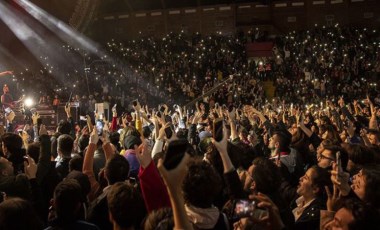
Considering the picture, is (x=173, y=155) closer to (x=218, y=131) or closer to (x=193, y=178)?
(x=193, y=178)

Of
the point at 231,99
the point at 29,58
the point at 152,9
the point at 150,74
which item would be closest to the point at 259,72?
the point at 231,99

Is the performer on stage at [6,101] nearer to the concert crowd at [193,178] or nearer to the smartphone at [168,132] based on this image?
the concert crowd at [193,178]

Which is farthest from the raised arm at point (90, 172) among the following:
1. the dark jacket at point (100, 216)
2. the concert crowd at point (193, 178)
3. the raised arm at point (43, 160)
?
the dark jacket at point (100, 216)

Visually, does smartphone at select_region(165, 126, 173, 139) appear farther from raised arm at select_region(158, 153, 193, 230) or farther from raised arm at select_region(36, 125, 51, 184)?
raised arm at select_region(158, 153, 193, 230)

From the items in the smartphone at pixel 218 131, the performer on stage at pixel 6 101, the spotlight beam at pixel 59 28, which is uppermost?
the spotlight beam at pixel 59 28

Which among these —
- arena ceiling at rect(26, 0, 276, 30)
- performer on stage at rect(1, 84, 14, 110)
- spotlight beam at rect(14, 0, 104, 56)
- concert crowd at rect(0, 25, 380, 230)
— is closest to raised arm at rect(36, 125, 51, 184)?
concert crowd at rect(0, 25, 380, 230)


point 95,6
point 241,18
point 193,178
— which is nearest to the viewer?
point 193,178

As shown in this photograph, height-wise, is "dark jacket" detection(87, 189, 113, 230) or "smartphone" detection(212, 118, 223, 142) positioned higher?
"smartphone" detection(212, 118, 223, 142)

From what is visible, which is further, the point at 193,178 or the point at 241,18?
the point at 241,18

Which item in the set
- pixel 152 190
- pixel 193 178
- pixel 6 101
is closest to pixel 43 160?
pixel 152 190

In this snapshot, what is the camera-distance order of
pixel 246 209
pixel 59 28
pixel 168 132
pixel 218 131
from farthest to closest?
1. pixel 59 28
2. pixel 168 132
3. pixel 218 131
4. pixel 246 209

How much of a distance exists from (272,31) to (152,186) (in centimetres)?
2834

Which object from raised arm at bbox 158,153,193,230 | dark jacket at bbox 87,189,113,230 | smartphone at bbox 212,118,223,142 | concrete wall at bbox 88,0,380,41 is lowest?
dark jacket at bbox 87,189,113,230

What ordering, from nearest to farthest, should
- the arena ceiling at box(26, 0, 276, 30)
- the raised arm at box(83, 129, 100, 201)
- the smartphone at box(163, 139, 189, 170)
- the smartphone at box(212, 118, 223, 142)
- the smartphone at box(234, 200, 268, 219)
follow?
the smartphone at box(163, 139, 189, 170) → the smartphone at box(234, 200, 268, 219) → the smartphone at box(212, 118, 223, 142) → the raised arm at box(83, 129, 100, 201) → the arena ceiling at box(26, 0, 276, 30)
